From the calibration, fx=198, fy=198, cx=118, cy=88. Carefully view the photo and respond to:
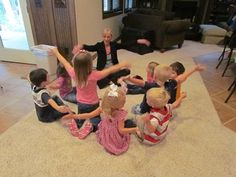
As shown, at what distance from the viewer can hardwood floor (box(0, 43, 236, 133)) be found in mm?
2045

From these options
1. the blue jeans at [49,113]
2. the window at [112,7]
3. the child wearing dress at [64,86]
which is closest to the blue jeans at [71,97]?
the child wearing dress at [64,86]

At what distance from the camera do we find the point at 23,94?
243cm

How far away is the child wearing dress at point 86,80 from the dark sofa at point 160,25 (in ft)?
7.94

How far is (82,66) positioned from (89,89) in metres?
0.23

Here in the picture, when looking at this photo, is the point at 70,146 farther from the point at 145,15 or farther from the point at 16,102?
the point at 145,15

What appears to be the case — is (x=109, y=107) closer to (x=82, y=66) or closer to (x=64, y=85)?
(x=82, y=66)

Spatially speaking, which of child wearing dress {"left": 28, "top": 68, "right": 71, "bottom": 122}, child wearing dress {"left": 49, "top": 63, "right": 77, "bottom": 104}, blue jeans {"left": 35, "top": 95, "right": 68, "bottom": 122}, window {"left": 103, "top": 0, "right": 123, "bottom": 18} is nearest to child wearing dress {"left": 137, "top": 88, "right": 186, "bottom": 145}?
child wearing dress {"left": 28, "top": 68, "right": 71, "bottom": 122}

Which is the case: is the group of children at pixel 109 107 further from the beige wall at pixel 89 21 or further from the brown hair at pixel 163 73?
the beige wall at pixel 89 21

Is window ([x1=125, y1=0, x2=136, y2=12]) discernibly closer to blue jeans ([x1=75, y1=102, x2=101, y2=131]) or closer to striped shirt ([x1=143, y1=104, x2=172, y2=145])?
blue jeans ([x1=75, y1=102, x2=101, y2=131])

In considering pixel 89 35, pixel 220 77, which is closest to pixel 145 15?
pixel 89 35

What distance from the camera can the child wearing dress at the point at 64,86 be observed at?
82.9 inches

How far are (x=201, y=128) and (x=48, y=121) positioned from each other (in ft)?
4.79

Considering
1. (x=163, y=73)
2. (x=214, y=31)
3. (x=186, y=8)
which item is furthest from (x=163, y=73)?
(x=186, y=8)

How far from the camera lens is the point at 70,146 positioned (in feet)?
5.37
